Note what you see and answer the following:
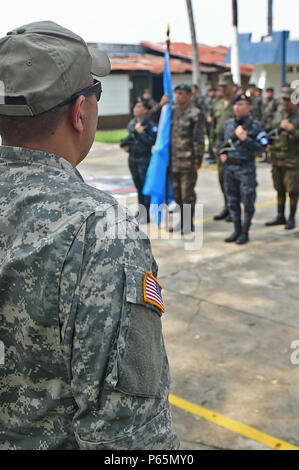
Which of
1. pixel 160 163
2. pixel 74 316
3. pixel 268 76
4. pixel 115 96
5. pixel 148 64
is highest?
pixel 74 316

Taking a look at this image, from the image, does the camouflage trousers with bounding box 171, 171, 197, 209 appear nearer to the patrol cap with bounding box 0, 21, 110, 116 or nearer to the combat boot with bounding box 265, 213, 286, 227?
the combat boot with bounding box 265, 213, 286, 227

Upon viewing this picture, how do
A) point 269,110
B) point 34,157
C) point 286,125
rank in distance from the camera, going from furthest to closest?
point 269,110
point 286,125
point 34,157

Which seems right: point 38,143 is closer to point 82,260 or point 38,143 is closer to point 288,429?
point 82,260

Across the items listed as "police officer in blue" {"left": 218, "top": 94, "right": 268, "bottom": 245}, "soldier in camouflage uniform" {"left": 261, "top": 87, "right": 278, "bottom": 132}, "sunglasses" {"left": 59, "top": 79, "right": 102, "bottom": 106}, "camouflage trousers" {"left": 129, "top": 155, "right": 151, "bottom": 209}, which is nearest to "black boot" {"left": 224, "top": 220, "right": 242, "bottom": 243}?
"police officer in blue" {"left": 218, "top": 94, "right": 268, "bottom": 245}

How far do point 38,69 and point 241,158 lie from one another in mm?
5656

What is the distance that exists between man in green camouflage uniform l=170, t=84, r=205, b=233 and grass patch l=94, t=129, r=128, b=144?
11221 millimetres

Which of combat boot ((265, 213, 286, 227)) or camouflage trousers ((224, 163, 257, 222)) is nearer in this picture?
A: camouflage trousers ((224, 163, 257, 222))

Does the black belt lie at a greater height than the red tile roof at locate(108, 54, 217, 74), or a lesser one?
lesser

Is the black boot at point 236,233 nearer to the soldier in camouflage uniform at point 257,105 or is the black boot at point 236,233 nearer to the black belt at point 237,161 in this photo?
the black belt at point 237,161

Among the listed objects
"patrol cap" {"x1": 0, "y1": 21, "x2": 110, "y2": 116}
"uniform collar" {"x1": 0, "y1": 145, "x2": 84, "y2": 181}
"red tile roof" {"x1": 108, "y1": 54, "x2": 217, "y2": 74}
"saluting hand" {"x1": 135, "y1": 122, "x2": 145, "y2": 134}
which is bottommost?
"saluting hand" {"x1": 135, "y1": 122, "x2": 145, "y2": 134}

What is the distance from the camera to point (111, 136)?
66.8 feet

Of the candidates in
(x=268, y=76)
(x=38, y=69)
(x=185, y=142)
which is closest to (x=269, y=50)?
(x=268, y=76)

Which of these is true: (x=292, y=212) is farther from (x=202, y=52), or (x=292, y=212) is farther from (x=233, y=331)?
(x=202, y=52)

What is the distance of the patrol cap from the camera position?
1.12 meters
